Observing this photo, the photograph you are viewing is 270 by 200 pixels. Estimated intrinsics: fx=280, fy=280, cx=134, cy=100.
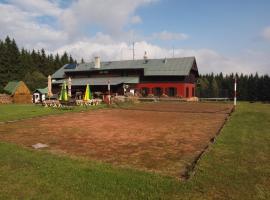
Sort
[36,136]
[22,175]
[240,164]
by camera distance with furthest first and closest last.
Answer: [36,136] < [240,164] < [22,175]

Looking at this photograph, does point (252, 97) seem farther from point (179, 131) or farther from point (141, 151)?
point (141, 151)

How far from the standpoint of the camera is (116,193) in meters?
5.48

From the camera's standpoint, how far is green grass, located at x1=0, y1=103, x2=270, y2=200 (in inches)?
214

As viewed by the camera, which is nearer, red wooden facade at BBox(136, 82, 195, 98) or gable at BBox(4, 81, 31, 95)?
red wooden facade at BBox(136, 82, 195, 98)

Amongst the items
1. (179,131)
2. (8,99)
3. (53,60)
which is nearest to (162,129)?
(179,131)

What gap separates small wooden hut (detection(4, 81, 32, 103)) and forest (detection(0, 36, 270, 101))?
31.1 feet

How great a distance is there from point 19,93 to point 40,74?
17139mm

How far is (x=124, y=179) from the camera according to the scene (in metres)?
6.23

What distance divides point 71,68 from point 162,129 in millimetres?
45433

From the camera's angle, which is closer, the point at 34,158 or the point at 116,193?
the point at 116,193

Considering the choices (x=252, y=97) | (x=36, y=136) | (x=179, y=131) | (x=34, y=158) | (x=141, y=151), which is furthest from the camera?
(x=252, y=97)

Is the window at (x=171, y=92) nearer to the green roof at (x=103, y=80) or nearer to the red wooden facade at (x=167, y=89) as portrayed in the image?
the red wooden facade at (x=167, y=89)

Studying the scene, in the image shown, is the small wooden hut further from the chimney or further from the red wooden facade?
the red wooden facade

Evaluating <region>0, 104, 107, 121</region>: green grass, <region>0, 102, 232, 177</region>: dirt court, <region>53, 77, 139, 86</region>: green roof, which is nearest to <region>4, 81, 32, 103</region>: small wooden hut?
<region>53, 77, 139, 86</region>: green roof
